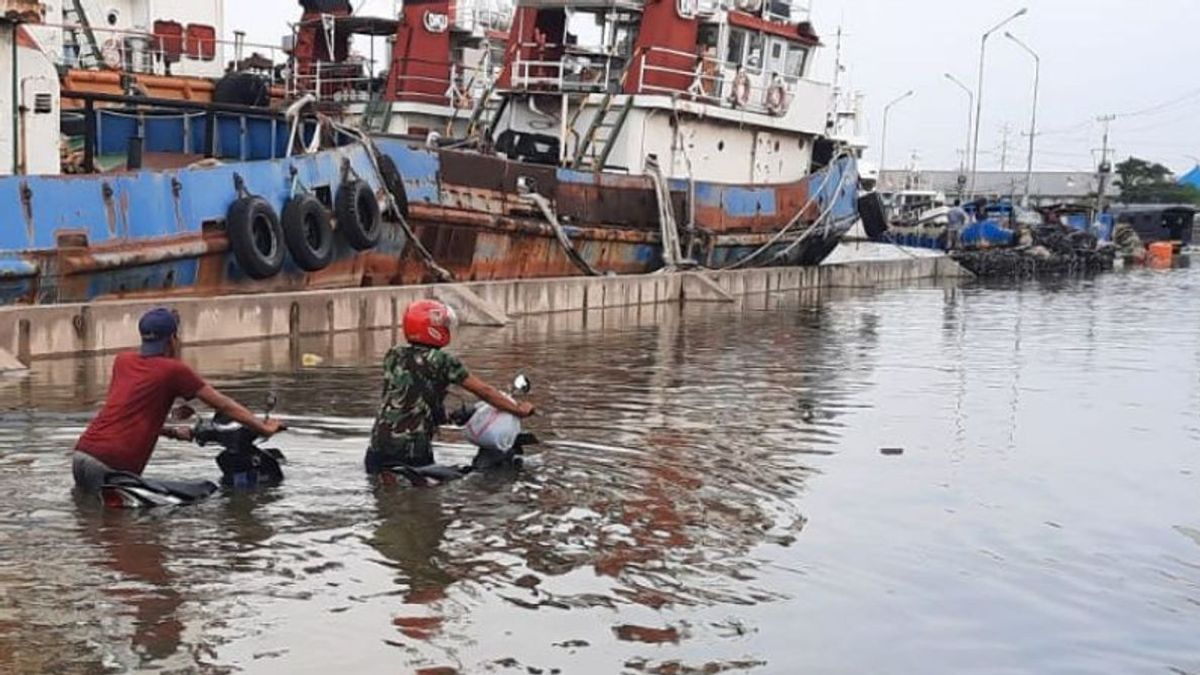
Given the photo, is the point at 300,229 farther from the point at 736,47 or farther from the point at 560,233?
the point at 736,47

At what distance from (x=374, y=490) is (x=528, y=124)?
20191 mm

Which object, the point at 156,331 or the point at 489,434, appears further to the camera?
the point at 489,434

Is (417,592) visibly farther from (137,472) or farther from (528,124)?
(528,124)

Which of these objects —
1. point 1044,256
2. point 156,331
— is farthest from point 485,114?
point 156,331

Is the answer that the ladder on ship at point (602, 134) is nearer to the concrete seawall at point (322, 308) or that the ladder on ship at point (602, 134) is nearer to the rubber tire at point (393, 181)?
the concrete seawall at point (322, 308)

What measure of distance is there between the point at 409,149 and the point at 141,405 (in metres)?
14.3

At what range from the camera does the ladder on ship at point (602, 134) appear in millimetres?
26047

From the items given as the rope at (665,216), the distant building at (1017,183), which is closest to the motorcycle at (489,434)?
the rope at (665,216)

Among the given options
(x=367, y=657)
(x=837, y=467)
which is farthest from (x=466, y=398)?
(x=367, y=657)

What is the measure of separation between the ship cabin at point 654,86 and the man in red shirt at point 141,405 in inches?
752

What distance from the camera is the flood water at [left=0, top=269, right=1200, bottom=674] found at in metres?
5.31

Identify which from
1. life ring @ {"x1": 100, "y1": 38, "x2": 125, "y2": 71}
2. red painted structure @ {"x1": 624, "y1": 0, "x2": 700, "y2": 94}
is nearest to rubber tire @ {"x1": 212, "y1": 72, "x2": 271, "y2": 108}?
life ring @ {"x1": 100, "y1": 38, "x2": 125, "y2": 71}

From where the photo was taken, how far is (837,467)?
9375 mm

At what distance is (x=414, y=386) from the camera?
25.1 ft
